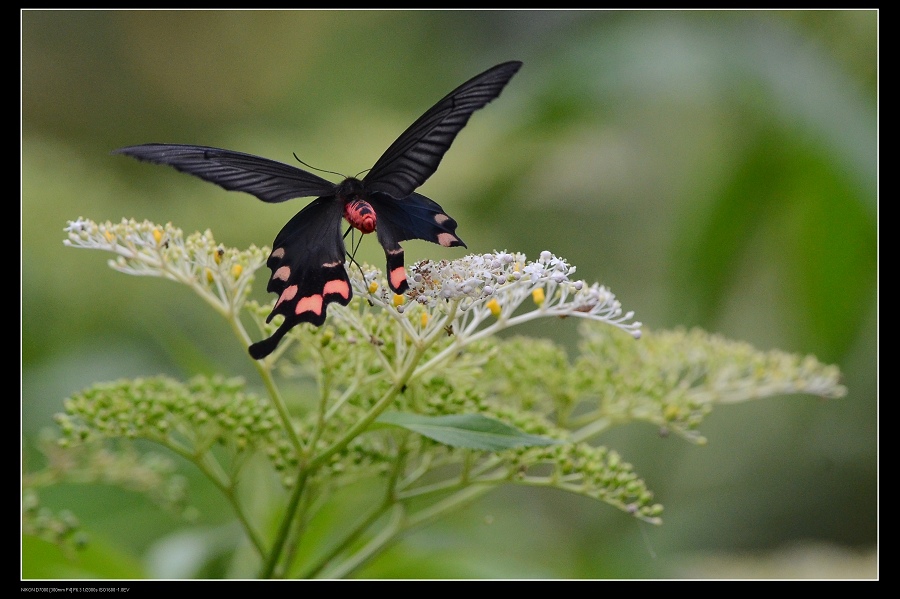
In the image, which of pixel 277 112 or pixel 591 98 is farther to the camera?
pixel 277 112

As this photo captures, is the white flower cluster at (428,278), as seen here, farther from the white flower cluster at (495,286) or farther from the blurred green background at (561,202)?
the blurred green background at (561,202)

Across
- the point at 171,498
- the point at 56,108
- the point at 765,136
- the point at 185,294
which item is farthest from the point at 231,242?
the point at 765,136

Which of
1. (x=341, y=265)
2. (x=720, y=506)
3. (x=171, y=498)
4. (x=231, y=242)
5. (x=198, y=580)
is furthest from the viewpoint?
(x=720, y=506)

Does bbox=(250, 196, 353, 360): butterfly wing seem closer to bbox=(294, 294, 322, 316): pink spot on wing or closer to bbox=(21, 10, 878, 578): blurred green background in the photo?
bbox=(294, 294, 322, 316): pink spot on wing

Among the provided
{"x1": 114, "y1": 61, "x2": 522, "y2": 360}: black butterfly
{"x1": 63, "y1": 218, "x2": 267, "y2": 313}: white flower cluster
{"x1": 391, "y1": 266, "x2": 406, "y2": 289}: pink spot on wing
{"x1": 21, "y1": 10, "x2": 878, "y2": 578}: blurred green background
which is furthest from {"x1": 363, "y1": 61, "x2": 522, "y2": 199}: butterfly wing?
{"x1": 21, "y1": 10, "x2": 878, "y2": 578}: blurred green background

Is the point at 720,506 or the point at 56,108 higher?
the point at 56,108

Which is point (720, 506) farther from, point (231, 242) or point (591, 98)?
point (231, 242)
